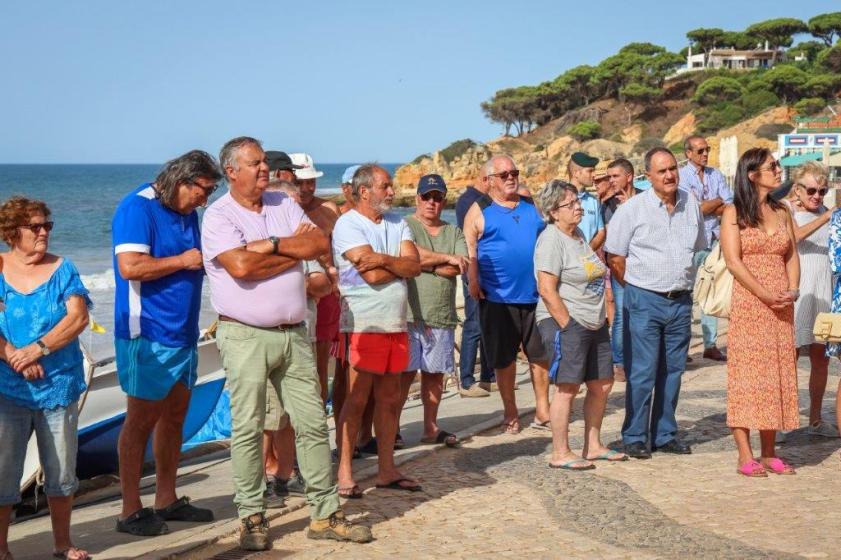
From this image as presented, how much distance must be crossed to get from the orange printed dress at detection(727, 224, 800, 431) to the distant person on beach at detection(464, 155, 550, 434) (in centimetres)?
164

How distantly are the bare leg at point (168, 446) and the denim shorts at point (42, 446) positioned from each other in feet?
2.40

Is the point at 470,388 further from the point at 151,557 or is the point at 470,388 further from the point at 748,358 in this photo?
the point at 151,557

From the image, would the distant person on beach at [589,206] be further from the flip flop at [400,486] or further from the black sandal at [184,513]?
the black sandal at [184,513]

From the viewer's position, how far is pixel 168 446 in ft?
20.4

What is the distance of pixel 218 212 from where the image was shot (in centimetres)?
569

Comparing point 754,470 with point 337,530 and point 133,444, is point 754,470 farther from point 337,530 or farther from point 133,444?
point 133,444

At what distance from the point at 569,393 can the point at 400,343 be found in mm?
1340

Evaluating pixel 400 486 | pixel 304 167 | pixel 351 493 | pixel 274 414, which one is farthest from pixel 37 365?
pixel 304 167

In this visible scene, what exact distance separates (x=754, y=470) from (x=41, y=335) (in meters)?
4.28

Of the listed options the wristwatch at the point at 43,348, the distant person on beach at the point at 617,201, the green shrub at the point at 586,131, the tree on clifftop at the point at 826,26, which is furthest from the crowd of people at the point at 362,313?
the tree on clifftop at the point at 826,26

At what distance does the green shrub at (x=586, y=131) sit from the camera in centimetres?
9694

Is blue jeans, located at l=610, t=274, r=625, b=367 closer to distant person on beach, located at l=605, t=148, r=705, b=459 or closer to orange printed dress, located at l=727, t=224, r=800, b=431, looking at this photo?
distant person on beach, located at l=605, t=148, r=705, b=459

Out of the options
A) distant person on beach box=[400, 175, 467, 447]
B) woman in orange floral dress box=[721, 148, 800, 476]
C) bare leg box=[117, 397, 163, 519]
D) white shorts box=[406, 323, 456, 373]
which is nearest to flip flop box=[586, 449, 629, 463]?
woman in orange floral dress box=[721, 148, 800, 476]

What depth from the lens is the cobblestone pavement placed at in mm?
5594
